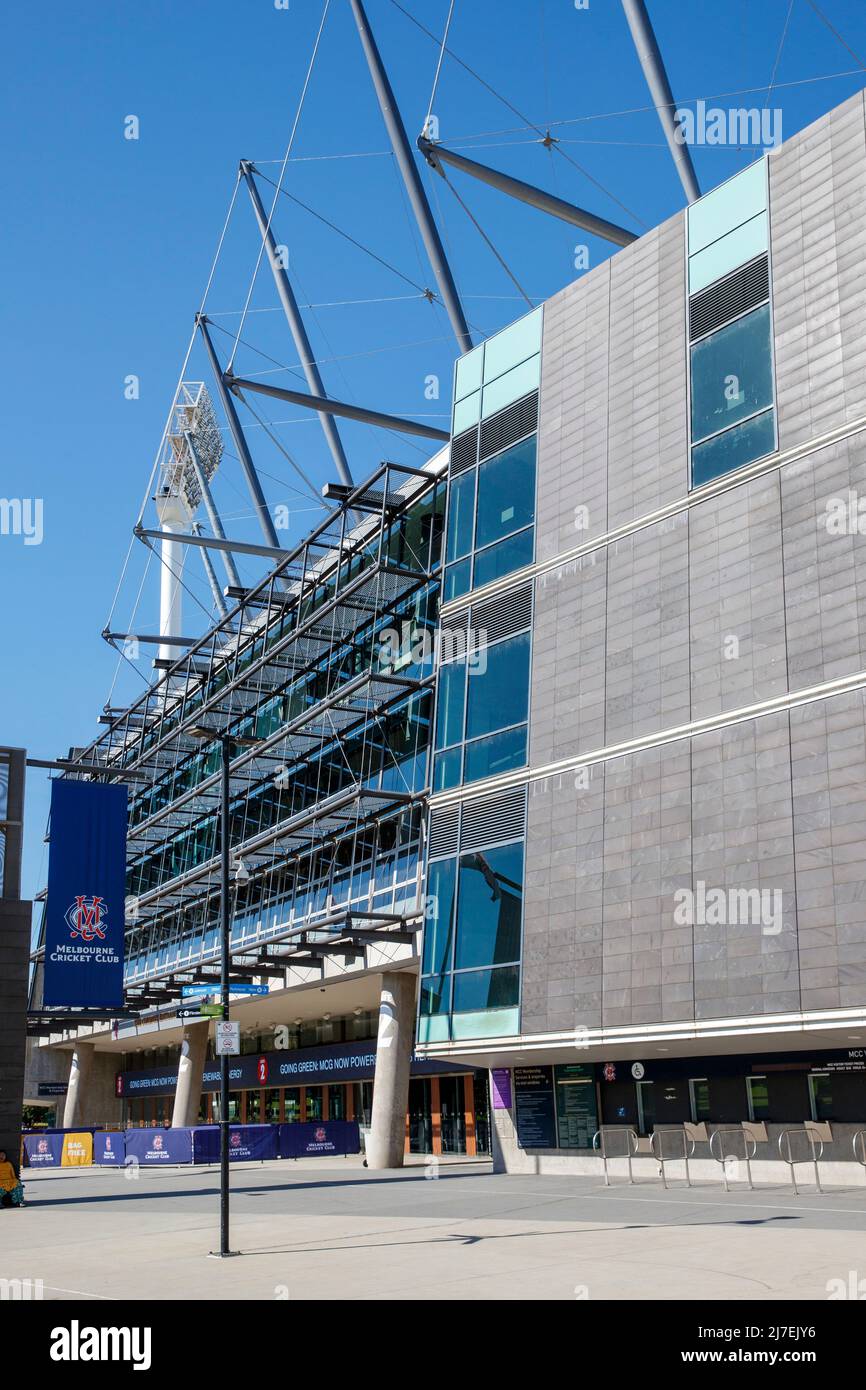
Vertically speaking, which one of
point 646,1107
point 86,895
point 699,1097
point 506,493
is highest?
point 506,493

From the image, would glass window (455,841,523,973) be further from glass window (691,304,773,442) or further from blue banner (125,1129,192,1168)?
blue banner (125,1129,192,1168)

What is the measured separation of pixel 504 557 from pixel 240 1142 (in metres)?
20.9

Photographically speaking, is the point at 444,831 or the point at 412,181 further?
the point at 412,181

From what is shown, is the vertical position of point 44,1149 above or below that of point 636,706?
below

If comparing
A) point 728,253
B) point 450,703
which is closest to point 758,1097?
point 450,703

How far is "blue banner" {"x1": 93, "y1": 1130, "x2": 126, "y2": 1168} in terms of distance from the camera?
151ft

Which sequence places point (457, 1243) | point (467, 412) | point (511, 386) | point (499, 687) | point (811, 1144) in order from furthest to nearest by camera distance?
1. point (467, 412)
2. point (511, 386)
3. point (499, 687)
4. point (811, 1144)
5. point (457, 1243)

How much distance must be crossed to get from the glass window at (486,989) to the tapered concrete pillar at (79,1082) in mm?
48610

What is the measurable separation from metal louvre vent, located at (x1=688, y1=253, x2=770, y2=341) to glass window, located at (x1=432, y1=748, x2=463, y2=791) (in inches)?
419

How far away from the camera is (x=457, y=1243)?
15.3 m

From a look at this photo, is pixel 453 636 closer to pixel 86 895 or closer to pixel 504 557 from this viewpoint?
pixel 504 557

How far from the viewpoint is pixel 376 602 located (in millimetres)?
41000

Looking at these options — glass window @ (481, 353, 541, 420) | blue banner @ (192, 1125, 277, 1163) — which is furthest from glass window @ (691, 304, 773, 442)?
blue banner @ (192, 1125, 277, 1163)
